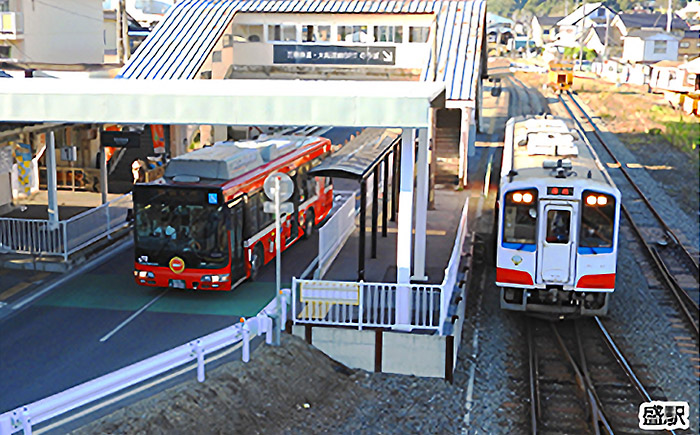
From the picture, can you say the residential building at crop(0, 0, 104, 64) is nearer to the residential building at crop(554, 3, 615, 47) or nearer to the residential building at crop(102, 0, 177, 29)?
the residential building at crop(102, 0, 177, 29)

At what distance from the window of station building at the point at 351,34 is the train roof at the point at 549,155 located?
34.8 feet

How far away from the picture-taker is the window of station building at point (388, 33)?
30.4 m

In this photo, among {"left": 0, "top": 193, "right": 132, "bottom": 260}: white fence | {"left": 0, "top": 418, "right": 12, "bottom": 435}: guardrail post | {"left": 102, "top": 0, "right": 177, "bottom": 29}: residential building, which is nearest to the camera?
{"left": 0, "top": 418, "right": 12, "bottom": 435}: guardrail post

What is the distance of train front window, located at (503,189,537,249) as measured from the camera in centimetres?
1577

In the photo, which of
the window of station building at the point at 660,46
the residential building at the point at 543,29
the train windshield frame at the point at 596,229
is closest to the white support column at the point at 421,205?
the train windshield frame at the point at 596,229

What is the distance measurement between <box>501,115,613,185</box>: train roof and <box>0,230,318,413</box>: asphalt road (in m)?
4.92

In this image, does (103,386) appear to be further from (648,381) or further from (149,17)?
(149,17)

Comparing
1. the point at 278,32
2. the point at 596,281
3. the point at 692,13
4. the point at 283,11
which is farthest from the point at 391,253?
the point at 692,13

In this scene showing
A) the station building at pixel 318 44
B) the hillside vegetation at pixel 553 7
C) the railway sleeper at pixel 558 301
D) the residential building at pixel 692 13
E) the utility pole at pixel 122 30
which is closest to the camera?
the railway sleeper at pixel 558 301

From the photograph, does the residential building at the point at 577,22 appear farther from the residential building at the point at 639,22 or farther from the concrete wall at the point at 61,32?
the concrete wall at the point at 61,32

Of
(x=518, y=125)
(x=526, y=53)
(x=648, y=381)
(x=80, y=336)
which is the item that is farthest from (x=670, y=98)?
(x=526, y=53)

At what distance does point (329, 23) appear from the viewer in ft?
99.4

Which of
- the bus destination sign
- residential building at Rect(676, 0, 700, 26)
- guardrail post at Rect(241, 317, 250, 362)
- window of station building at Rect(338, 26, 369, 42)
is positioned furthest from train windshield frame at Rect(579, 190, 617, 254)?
residential building at Rect(676, 0, 700, 26)

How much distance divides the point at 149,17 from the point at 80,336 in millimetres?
48790
